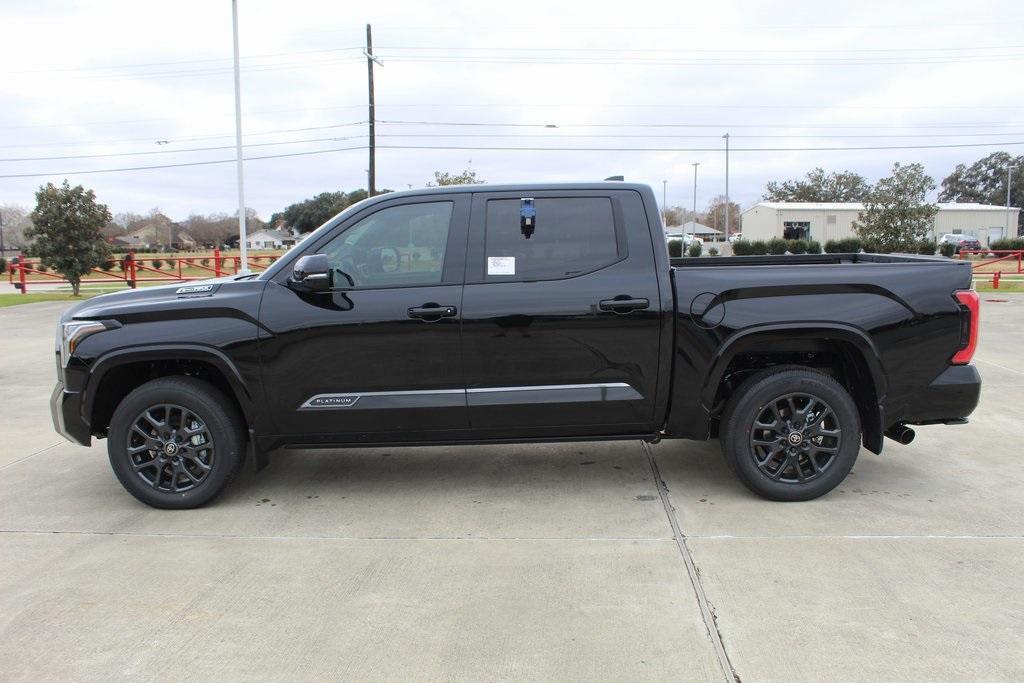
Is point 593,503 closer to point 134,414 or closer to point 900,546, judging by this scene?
point 900,546

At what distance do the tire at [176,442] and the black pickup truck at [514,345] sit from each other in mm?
12

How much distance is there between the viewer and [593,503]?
4.64 m

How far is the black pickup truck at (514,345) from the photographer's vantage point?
441 cm

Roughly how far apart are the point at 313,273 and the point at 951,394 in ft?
12.3

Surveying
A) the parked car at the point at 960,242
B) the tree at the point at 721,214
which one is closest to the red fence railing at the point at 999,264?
the parked car at the point at 960,242

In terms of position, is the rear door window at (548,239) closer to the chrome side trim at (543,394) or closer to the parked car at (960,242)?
the chrome side trim at (543,394)

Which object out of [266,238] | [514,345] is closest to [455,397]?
[514,345]

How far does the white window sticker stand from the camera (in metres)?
4.49

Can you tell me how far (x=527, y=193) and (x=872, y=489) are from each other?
285cm

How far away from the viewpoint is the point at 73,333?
178 inches

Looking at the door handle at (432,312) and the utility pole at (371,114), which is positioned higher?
the utility pole at (371,114)

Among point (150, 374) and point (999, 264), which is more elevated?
point (999, 264)

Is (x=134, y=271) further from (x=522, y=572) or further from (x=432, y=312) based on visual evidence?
(x=522, y=572)

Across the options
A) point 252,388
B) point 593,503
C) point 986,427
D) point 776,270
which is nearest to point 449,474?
point 593,503
